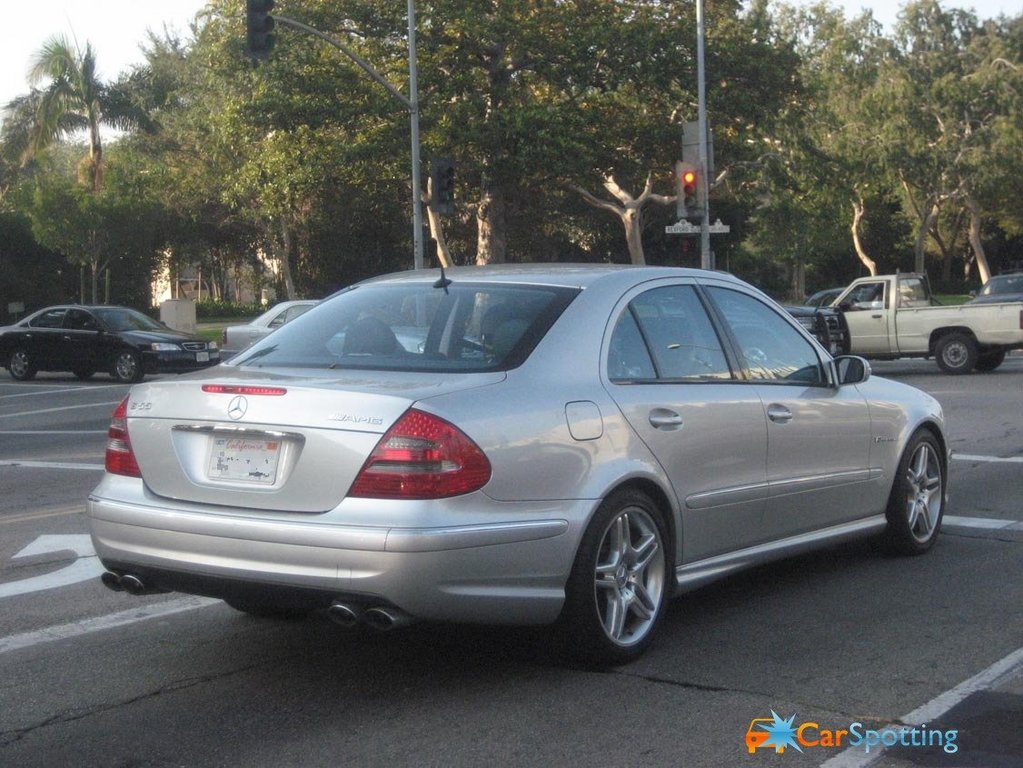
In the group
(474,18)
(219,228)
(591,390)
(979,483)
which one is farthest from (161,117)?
(591,390)

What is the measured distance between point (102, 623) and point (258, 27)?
17.3 m

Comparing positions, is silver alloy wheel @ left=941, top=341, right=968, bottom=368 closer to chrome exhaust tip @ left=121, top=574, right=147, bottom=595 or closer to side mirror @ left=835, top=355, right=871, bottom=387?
side mirror @ left=835, top=355, right=871, bottom=387

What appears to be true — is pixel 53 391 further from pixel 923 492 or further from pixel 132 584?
pixel 132 584

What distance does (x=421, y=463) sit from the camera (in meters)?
4.80

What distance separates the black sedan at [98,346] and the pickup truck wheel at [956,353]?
13.2m

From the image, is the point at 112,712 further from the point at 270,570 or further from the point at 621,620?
the point at 621,620

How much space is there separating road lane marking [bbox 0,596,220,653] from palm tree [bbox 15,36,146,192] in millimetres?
44357

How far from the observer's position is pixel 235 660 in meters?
5.68

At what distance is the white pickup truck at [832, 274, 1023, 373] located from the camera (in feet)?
75.8

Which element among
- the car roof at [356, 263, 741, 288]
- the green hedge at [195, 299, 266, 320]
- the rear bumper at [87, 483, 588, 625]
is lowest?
the rear bumper at [87, 483, 588, 625]

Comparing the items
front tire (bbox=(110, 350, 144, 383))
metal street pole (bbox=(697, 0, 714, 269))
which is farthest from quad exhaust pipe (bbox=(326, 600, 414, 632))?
metal street pole (bbox=(697, 0, 714, 269))

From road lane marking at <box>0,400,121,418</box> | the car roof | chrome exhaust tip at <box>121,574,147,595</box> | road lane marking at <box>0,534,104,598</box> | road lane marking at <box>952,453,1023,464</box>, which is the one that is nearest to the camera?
chrome exhaust tip at <box>121,574,147,595</box>

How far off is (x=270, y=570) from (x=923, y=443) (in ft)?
14.1

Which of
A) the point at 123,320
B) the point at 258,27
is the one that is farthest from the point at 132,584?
the point at 123,320
